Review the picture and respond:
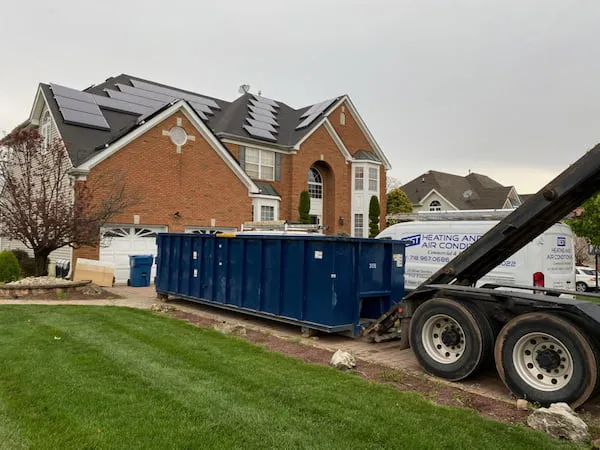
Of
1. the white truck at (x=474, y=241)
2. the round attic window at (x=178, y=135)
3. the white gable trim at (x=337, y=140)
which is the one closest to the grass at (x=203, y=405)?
the white truck at (x=474, y=241)

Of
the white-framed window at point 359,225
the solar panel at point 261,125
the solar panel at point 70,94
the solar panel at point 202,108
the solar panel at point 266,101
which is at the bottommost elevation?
the white-framed window at point 359,225

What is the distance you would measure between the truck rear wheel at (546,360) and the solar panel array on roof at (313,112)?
2423 cm

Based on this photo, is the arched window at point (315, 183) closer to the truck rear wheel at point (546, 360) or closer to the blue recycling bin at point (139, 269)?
the blue recycling bin at point (139, 269)

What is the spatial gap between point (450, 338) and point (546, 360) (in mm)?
1266

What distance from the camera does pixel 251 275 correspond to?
971cm

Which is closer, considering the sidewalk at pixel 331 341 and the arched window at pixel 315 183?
the sidewalk at pixel 331 341

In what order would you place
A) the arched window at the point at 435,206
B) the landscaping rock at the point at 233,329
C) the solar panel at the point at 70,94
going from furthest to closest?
the arched window at the point at 435,206
the solar panel at the point at 70,94
the landscaping rock at the point at 233,329

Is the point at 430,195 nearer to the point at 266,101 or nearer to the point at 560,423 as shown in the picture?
the point at 266,101

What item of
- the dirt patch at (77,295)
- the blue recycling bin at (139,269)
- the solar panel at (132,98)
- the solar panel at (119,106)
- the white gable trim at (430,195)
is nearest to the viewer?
the dirt patch at (77,295)

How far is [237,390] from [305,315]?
335 centimetres

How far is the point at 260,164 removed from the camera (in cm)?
2627

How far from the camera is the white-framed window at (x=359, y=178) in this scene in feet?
99.5

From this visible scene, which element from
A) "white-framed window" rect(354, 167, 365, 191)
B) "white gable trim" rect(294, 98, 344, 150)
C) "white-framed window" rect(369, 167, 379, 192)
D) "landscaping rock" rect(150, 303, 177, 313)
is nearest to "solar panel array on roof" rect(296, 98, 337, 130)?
"white gable trim" rect(294, 98, 344, 150)

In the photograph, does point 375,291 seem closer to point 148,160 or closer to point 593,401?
point 593,401
